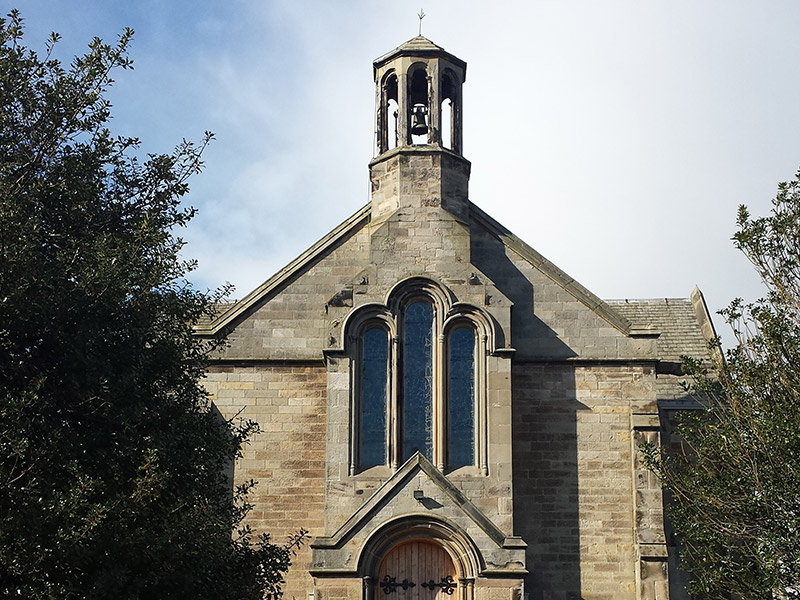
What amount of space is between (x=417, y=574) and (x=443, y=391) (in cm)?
374

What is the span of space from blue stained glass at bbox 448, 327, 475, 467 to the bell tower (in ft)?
9.21

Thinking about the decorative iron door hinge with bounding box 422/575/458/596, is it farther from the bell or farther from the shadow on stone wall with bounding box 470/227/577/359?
the bell

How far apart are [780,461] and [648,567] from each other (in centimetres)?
464

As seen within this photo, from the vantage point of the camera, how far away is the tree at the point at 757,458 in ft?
66.2

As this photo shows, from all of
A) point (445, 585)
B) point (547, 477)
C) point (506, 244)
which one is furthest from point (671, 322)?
point (445, 585)

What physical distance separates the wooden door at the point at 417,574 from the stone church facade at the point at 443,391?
3 centimetres

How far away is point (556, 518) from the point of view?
24.6m

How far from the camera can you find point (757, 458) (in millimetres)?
20781

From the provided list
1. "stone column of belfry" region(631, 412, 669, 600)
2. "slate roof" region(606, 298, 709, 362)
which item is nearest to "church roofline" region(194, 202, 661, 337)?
"stone column of belfry" region(631, 412, 669, 600)

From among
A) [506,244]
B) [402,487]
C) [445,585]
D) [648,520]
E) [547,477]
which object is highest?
[506,244]

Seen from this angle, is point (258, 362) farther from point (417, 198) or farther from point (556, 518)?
point (556, 518)

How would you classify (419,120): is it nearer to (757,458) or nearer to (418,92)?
(418,92)

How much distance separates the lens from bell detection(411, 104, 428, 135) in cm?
2731

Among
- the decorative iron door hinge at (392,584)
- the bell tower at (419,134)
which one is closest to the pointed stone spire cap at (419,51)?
the bell tower at (419,134)
